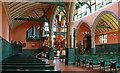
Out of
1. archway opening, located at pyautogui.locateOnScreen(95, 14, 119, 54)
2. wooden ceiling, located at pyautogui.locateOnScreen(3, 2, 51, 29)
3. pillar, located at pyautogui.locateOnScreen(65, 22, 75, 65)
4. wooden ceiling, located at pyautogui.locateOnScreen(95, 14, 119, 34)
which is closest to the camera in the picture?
wooden ceiling, located at pyautogui.locateOnScreen(3, 2, 51, 29)

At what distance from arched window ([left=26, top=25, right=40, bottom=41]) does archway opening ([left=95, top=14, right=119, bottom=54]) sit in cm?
882

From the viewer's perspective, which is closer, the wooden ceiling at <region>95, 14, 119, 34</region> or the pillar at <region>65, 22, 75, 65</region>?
the pillar at <region>65, 22, 75, 65</region>

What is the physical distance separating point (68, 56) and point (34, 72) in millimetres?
7645

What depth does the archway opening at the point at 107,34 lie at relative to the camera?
1885cm

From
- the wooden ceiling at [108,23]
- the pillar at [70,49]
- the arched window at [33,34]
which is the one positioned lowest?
the pillar at [70,49]

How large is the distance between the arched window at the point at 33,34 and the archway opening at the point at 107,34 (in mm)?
8817

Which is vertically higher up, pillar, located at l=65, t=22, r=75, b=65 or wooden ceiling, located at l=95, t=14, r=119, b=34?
wooden ceiling, located at l=95, t=14, r=119, b=34

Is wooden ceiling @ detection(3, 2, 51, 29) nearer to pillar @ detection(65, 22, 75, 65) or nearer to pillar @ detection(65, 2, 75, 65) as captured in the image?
pillar @ detection(65, 2, 75, 65)

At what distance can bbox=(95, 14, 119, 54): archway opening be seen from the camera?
18.8m

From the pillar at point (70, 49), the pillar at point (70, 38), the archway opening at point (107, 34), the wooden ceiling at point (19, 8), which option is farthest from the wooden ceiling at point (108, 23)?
the pillar at point (70, 49)

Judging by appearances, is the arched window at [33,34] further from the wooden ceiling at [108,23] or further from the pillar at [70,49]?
Answer: the pillar at [70,49]

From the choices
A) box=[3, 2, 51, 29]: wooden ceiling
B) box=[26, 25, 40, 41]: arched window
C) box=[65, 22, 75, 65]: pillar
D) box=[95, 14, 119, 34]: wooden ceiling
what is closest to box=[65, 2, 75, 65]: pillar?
box=[65, 22, 75, 65]: pillar

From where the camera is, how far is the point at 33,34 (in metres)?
20.1

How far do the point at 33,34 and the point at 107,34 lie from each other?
1169 centimetres
